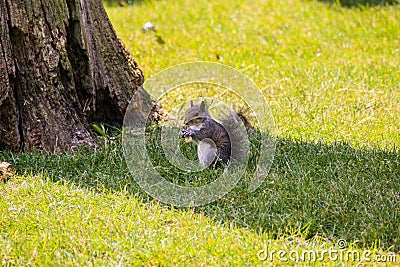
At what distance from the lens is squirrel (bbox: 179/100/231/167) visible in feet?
13.5

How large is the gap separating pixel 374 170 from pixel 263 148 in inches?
30.9

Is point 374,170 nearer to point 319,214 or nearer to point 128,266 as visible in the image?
point 319,214

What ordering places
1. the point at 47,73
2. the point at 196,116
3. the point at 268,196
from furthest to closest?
the point at 47,73
the point at 196,116
the point at 268,196

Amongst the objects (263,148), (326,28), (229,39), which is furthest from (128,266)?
(326,28)

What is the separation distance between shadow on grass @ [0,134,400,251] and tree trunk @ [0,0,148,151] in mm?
164

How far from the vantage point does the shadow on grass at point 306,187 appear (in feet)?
11.5

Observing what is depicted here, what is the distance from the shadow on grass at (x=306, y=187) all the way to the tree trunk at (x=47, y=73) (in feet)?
0.54

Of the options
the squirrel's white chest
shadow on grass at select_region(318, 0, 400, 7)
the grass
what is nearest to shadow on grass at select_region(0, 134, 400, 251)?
the grass

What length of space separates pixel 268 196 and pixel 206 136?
0.58 metres

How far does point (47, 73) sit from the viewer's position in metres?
4.42

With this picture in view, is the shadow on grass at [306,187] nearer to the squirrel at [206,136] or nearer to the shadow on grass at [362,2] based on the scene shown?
the squirrel at [206,136]

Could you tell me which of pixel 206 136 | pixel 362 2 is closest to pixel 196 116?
pixel 206 136

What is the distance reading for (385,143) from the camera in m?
4.61

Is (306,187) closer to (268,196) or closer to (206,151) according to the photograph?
(268,196)
